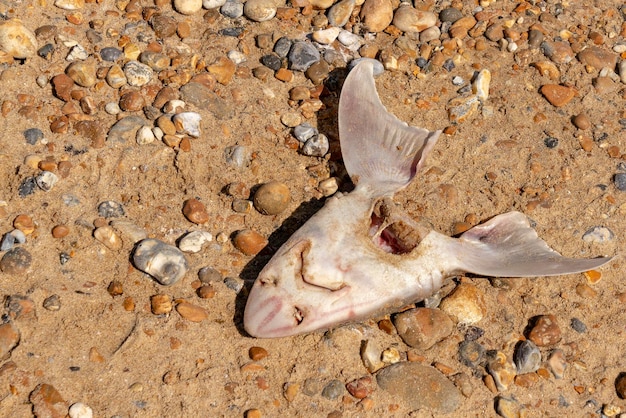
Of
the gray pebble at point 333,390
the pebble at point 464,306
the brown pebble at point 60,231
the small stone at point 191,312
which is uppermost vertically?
the pebble at point 464,306

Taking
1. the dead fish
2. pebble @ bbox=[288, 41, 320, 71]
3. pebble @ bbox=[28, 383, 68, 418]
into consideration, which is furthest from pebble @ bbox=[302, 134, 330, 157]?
pebble @ bbox=[28, 383, 68, 418]

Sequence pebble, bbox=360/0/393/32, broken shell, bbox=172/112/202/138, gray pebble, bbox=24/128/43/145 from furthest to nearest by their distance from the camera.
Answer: pebble, bbox=360/0/393/32, broken shell, bbox=172/112/202/138, gray pebble, bbox=24/128/43/145

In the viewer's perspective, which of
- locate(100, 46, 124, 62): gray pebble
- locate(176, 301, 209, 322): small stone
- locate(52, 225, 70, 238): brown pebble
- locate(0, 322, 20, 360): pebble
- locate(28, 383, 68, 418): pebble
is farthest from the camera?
locate(100, 46, 124, 62): gray pebble

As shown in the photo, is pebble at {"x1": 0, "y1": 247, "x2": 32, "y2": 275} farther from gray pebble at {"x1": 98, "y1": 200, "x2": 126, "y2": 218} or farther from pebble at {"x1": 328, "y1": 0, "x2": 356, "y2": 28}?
pebble at {"x1": 328, "y1": 0, "x2": 356, "y2": 28}

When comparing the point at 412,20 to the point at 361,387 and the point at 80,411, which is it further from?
the point at 80,411

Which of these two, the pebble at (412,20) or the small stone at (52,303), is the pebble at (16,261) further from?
the pebble at (412,20)

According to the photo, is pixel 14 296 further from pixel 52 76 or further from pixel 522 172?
pixel 522 172

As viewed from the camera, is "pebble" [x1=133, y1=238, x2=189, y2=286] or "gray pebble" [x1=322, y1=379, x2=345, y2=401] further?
"pebble" [x1=133, y1=238, x2=189, y2=286]

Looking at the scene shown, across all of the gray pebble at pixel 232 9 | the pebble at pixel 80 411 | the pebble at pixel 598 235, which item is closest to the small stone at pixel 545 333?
the pebble at pixel 598 235
